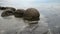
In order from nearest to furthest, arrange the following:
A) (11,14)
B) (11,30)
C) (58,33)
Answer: (58,33), (11,30), (11,14)

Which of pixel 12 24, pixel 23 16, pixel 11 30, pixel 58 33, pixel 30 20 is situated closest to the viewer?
pixel 58 33

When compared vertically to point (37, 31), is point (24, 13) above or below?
above

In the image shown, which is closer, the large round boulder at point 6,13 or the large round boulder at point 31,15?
the large round boulder at point 31,15

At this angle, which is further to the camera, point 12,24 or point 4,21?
point 4,21

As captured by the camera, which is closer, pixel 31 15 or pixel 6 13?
pixel 31 15

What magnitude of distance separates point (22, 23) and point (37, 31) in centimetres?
70

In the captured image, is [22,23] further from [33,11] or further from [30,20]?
[33,11]

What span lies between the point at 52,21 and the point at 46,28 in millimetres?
638

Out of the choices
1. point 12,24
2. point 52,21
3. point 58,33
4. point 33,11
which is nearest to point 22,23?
point 12,24

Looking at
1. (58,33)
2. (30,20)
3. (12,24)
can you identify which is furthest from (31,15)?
(58,33)

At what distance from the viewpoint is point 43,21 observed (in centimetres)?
373

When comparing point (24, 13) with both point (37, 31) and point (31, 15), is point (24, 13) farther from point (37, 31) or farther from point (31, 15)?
point (37, 31)

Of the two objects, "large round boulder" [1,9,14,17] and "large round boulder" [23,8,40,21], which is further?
"large round boulder" [1,9,14,17]

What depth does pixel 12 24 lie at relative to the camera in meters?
3.48
